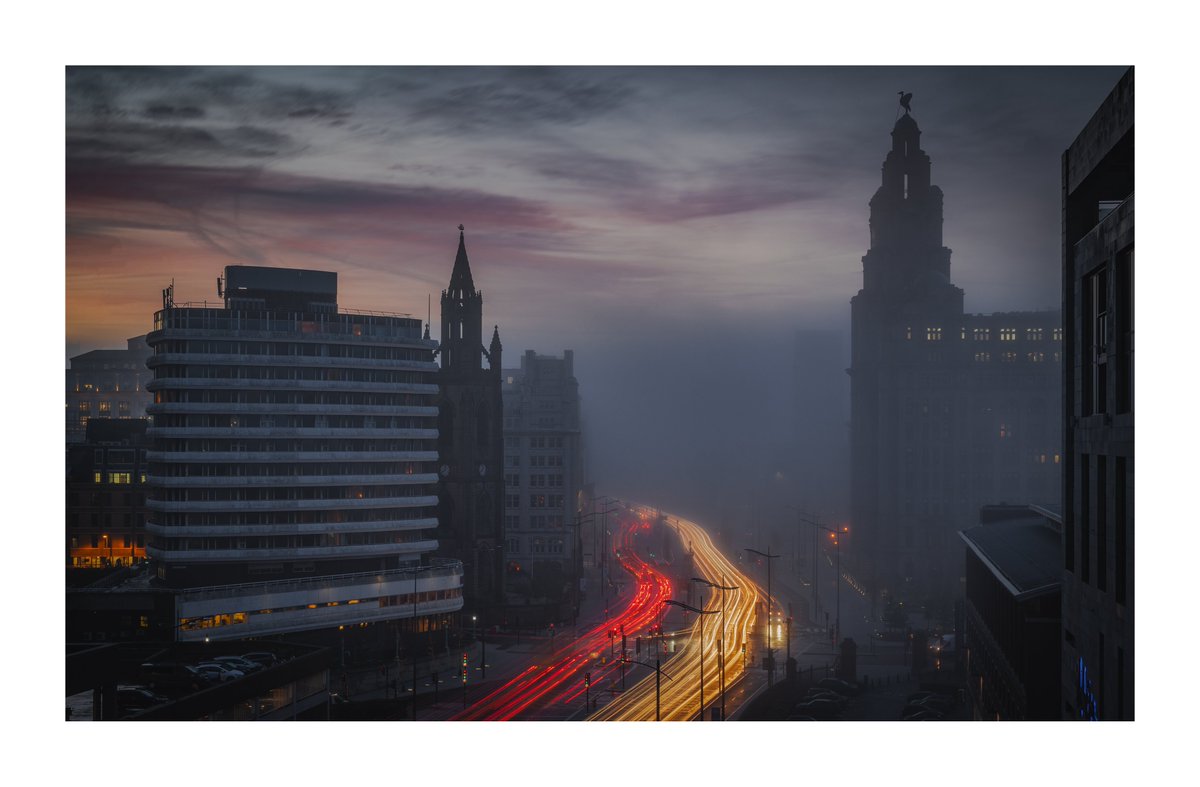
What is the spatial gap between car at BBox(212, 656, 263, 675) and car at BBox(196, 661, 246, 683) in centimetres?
36

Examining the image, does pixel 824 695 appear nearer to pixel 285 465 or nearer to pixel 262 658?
pixel 262 658

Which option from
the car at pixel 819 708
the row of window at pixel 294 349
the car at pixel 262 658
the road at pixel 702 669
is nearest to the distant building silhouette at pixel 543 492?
the road at pixel 702 669

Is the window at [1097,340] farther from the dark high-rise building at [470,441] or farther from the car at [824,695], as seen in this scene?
the dark high-rise building at [470,441]

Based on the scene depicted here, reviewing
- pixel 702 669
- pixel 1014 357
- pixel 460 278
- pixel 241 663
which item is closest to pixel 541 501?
pixel 460 278

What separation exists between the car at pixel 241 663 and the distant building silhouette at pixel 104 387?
118 metres

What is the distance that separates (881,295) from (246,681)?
309 ft

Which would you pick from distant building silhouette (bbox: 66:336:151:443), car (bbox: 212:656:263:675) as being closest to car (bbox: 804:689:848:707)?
car (bbox: 212:656:263:675)

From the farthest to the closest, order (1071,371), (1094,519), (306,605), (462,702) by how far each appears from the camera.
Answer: (306,605) < (462,702) < (1071,371) < (1094,519)

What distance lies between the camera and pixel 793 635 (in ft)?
304

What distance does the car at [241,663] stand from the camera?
57156 millimetres

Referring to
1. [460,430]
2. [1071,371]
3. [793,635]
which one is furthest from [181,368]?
[1071,371]

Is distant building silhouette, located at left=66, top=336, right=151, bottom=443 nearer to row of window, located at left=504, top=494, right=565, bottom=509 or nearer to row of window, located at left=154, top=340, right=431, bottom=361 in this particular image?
row of window, located at left=504, top=494, right=565, bottom=509

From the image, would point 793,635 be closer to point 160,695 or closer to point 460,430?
point 460,430

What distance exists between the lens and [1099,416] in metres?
33.1
